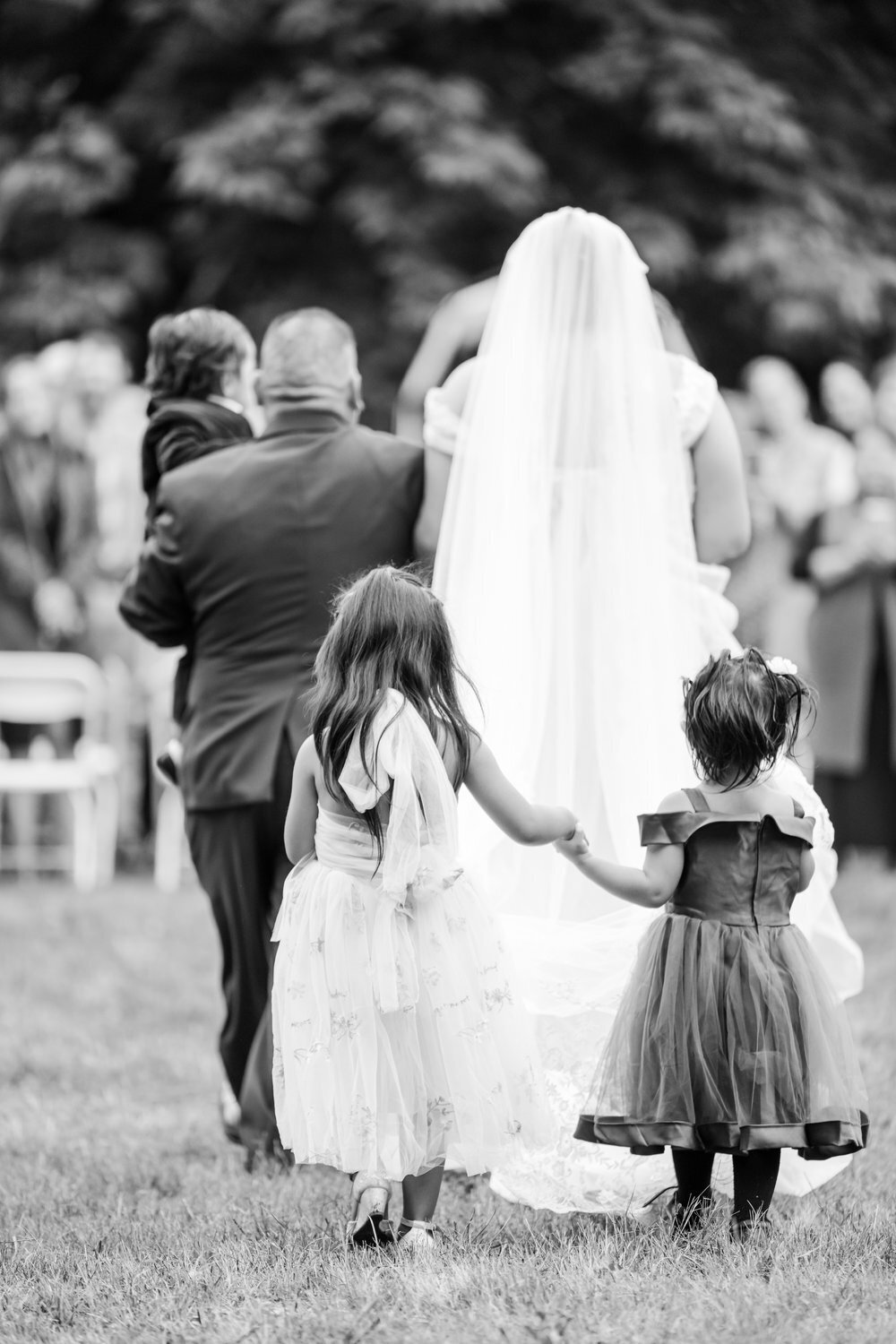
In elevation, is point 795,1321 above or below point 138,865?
above

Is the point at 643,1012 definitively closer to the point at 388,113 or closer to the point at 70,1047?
the point at 70,1047

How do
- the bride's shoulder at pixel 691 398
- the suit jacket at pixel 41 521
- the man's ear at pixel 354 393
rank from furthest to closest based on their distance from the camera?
1. the suit jacket at pixel 41 521
2. the man's ear at pixel 354 393
3. the bride's shoulder at pixel 691 398

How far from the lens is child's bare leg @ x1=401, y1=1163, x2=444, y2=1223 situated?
12.0 ft

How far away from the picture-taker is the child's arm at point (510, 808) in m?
3.62

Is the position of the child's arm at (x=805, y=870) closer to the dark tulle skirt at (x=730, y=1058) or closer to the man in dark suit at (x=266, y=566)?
the dark tulle skirt at (x=730, y=1058)

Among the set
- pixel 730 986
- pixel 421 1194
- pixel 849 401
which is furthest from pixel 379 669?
pixel 849 401

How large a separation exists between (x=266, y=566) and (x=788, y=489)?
5965mm

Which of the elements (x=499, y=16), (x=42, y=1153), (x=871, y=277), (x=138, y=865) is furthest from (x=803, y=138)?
(x=42, y=1153)

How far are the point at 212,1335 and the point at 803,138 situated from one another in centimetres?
1107

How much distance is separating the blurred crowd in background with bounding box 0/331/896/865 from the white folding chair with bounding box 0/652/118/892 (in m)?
0.29

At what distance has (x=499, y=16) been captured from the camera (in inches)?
513

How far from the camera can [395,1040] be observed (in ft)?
11.7

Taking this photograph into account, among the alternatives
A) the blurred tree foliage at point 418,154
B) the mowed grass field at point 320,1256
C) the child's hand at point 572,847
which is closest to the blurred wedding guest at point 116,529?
the blurred tree foliage at point 418,154

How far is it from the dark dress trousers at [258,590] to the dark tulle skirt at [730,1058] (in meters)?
1.27
